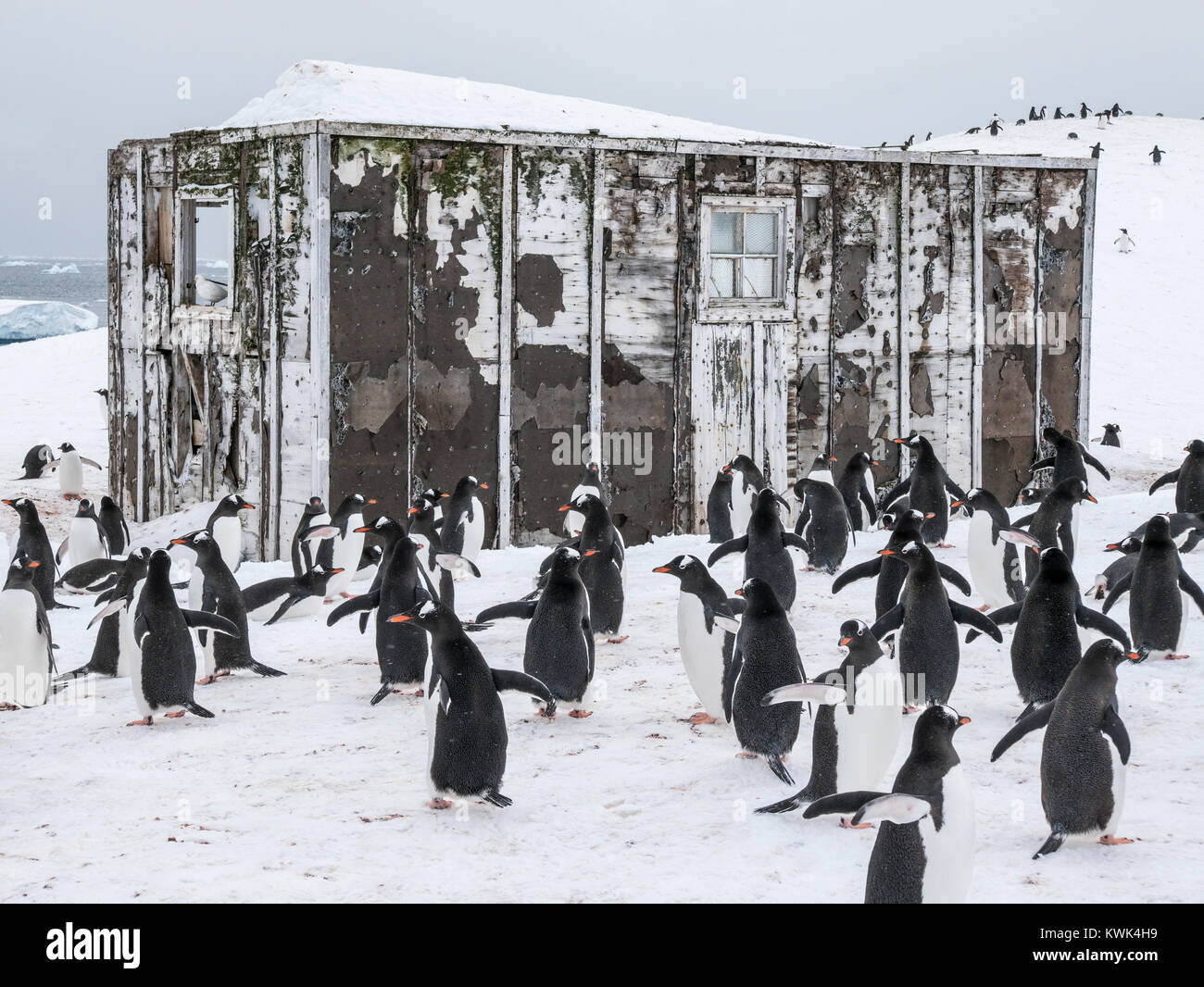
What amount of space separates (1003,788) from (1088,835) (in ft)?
2.43

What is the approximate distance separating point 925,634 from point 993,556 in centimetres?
276

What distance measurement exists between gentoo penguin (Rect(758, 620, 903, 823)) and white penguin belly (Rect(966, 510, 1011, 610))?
403 cm

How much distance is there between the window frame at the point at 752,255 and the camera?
499 inches

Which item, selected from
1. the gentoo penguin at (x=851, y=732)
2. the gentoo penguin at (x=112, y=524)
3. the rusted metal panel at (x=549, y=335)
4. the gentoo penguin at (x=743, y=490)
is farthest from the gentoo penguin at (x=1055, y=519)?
the gentoo penguin at (x=112, y=524)

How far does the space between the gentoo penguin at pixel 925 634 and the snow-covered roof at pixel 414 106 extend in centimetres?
674

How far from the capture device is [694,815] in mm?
5293

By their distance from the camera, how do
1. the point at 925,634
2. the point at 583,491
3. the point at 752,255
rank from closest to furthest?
the point at 925,634
the point at 583,491
the point at 752,255

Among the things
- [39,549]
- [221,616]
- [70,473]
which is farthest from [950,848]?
[70,473]

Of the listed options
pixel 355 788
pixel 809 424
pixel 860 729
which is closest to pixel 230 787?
pixel 355 788

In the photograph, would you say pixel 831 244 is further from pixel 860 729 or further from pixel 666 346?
pixel 860 729

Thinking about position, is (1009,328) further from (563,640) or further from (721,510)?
(563,640)

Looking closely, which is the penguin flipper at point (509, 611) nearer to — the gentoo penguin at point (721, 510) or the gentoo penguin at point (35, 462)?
the gentoo penguin at point (721, 510)

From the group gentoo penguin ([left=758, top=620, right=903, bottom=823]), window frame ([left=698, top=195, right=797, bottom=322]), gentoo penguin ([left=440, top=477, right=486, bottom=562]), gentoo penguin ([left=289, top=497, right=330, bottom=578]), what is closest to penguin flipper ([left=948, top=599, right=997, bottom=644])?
gentoo penguin ([left=758, top=620, right=903, bottom=823])

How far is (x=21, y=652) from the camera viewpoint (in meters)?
7.48
